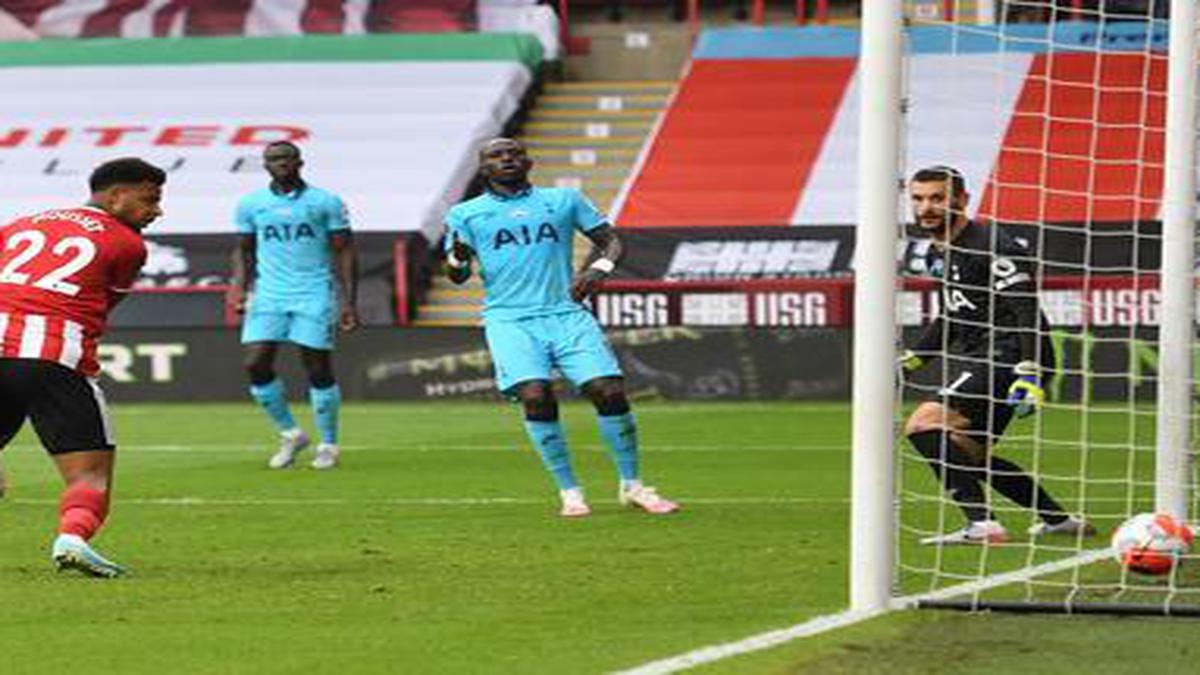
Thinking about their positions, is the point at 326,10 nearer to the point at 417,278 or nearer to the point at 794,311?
the point at 417,278

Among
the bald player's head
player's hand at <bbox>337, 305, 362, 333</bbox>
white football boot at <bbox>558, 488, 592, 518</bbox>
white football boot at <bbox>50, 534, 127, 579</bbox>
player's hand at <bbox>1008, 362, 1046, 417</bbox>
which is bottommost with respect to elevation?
white football boot at <bbox>558, 488, 592, 518</bbox>

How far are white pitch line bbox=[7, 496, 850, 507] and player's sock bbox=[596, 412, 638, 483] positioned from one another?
71cm

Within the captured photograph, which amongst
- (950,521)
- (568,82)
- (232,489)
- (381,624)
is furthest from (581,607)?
(568,82)

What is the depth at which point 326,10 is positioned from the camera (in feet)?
115

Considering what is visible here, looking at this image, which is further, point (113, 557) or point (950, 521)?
point (950, 521)

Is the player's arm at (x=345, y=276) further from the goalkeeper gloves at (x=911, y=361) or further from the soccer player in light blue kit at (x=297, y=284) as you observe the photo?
the goalkeeper gloves at (x=911, y=361)

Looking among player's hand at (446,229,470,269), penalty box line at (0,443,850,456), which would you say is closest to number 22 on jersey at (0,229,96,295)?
player's hand at (446,229,470,269)

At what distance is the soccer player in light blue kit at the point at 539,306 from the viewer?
44.9ft

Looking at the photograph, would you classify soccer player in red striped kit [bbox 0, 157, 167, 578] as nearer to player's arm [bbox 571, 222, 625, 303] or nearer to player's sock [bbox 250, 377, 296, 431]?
player's arm [bbox 571, 222, 625, 303]

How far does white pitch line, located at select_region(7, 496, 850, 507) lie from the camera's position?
14.6m

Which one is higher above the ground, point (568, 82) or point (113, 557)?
point (568, 82)

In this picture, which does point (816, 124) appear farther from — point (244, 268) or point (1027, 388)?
point (1027, 388)

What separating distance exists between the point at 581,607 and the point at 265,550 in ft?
9.45

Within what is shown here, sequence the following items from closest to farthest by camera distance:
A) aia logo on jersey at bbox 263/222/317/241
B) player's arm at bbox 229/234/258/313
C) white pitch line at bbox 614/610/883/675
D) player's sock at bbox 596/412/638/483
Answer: white pitch line at bbox 614/610/883/675, player's sock at bbox 596/412/638/483, aia logo on jersey at bbox 263/222/317/241, player's arm at bbox 229/234/258/313
